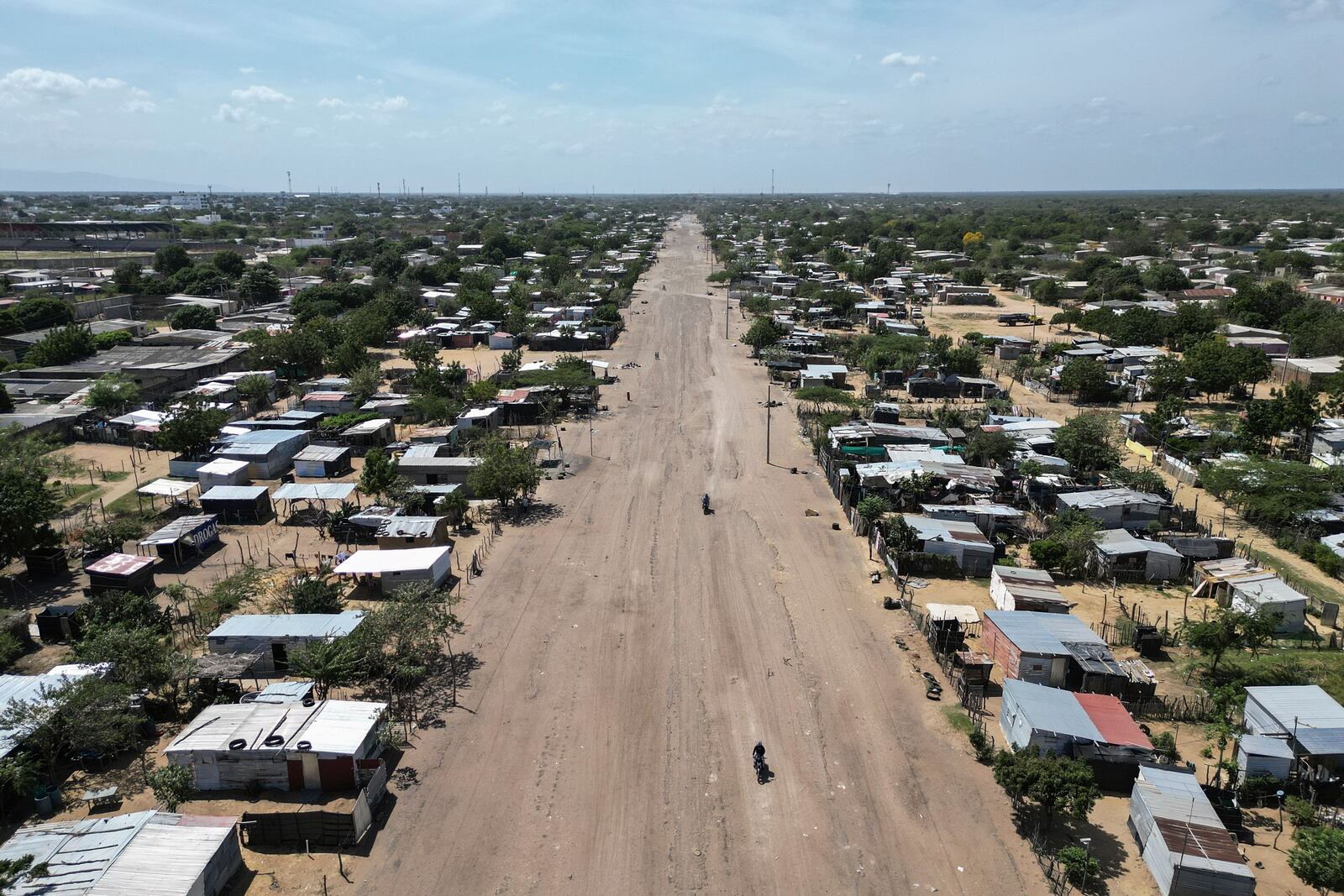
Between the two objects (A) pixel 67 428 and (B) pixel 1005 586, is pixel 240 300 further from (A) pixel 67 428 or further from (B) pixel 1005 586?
(B) pixel 1005 586

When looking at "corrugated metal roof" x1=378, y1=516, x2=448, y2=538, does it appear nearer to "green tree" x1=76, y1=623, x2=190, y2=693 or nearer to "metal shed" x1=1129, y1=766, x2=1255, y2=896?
"green tree" x1=76, y1=623, x2=190, y2=693

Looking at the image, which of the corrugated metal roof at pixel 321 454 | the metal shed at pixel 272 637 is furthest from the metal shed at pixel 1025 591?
the corrugated metal roof at pixel 321 454

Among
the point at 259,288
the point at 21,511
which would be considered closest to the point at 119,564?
the point at 21,511

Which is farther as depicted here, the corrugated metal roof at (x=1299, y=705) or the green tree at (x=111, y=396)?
the green tree at (x=111, y=396)

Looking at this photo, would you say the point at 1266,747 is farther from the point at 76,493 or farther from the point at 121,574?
the point at 76,493

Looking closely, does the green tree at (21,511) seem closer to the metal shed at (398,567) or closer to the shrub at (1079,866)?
the metal shed at (398,567)

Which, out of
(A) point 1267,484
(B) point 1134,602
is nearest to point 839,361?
(A) point 1267,484
